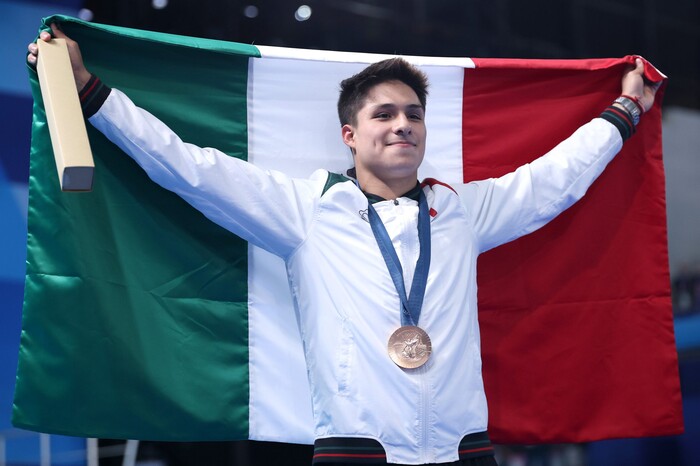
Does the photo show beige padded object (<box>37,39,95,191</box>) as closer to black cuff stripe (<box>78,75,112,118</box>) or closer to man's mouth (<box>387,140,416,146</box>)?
black cuff stripe (<box>78,75,112,118</box>)

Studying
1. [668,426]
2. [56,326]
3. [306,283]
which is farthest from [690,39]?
[56,326]

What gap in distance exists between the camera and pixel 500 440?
2633mm

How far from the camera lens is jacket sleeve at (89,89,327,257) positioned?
2.19 m

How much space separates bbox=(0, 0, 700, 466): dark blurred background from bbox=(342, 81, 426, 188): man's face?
148cm

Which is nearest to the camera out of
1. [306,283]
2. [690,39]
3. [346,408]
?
[346,408]

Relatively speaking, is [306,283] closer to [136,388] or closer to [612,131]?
[136,388]

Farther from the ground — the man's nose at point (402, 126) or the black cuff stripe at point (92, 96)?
the black cuff stripe at point (92, 96)

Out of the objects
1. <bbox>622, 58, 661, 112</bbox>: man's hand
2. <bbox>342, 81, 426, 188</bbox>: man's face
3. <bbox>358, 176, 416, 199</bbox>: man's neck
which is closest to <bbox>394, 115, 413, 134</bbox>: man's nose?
<bbox>342, 81, 426, 188</bbox>: man's face

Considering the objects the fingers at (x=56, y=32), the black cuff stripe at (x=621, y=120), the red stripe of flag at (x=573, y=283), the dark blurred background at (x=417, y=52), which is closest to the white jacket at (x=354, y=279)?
the fingers at (x=56, y=32)

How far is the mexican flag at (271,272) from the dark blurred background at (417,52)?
0.87 metres

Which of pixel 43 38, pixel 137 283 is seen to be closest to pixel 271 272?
pixel 137 283

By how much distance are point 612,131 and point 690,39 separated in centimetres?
340

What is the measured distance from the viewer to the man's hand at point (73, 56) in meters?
2.18

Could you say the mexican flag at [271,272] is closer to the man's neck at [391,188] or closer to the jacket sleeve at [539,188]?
the jacket sleeve at [539,188]
